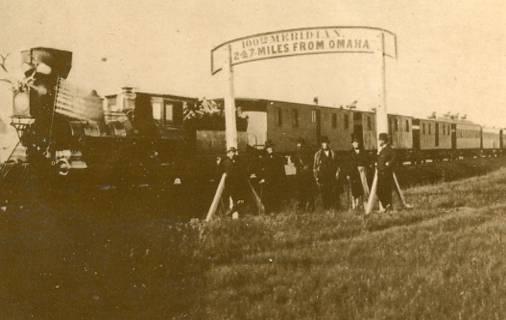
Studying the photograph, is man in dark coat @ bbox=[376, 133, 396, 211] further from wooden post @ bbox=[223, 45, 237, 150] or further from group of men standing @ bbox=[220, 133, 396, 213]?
wooden post @ bbox=[223, 45, 237, 150]

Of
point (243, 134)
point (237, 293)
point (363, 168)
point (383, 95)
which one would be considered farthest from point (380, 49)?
Answer: point (243, 134)

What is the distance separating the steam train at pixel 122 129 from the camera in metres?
12.0

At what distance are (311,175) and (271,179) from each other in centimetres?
82

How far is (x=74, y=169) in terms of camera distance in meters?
12.3

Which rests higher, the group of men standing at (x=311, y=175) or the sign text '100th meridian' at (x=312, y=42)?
the sign text '100th meridian' at (x=312, y=42)

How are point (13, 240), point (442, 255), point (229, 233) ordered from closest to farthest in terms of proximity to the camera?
point (442, 255) < point (13, 240) < point (229, 233)

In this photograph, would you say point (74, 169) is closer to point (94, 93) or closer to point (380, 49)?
point (94, 93)

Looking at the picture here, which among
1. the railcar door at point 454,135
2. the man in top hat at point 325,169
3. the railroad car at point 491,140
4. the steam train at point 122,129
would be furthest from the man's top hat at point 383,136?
the railroad car at point 491,140

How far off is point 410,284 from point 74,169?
879 centimetres

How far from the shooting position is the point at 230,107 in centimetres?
1014

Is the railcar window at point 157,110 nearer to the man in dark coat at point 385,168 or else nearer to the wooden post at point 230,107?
the wooden post at point 230,107

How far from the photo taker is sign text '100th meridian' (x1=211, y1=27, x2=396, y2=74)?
9.82m

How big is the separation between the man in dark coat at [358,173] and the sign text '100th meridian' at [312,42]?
6.27ft

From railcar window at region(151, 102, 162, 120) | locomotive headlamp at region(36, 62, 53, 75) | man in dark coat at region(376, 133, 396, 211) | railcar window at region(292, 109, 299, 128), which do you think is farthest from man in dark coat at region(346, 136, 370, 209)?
railcar window at region(292, 109, 299, 128)
